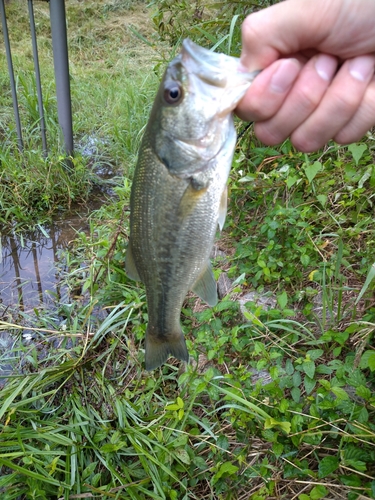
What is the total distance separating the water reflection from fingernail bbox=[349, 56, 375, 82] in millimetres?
2890

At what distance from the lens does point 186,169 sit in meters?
1.37

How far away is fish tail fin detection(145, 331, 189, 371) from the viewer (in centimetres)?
173

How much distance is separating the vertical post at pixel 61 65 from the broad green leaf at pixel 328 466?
4.46 metres

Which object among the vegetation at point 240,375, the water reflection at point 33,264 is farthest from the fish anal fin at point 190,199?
the water reflection at point 33,264

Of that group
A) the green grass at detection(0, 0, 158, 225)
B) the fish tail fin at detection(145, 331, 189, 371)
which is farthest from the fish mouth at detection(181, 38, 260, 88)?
the green grass at detection(0, 0, 158, 225)

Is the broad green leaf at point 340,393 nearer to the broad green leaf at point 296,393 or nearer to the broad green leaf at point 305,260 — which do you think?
the broad green leaf at point 296,393

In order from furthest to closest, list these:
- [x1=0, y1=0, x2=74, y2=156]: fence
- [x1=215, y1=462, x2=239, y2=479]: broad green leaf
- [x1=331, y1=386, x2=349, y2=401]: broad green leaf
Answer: [x1=0, y1=0, x2=74, y2=156]: fence, [x1=215, y1=462, x2=239, y2=479]: broad green leaf, [x1=331, y1=386, x2=349, y2=401]: broad green leaf

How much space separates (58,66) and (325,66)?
4094mm

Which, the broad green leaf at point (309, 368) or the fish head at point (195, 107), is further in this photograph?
the broad green leaf at point (309, 368)

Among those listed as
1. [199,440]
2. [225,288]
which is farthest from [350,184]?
[199,440]

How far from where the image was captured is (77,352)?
2.70 meters

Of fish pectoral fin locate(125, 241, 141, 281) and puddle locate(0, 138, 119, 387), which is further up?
fish pectoral fin locate(125, 241, 141, 281)

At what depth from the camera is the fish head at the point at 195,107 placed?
1278mm

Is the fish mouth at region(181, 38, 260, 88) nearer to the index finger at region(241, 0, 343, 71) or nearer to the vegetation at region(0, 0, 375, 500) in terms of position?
the index finger at region(241, 0, 343, 71)
